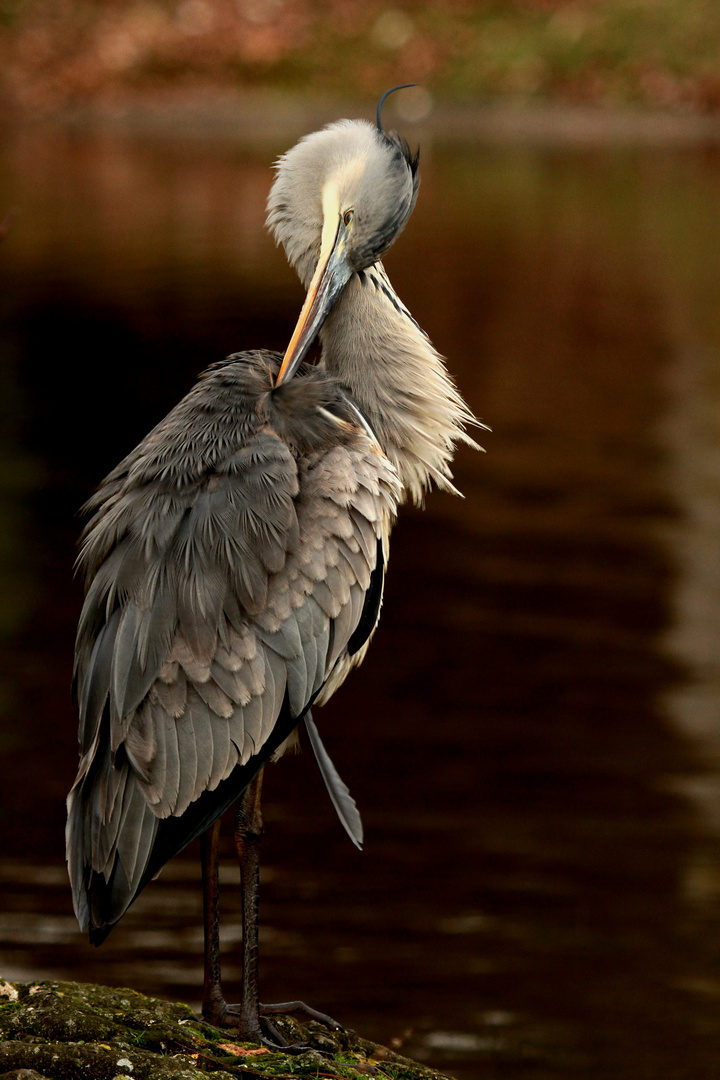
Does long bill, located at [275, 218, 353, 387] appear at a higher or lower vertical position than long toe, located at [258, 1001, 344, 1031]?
higher

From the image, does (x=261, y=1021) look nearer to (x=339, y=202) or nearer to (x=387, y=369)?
(x=387, y=369)

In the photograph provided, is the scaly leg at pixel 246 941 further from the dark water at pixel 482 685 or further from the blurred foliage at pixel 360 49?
the blurred foliage at pixel 360 49

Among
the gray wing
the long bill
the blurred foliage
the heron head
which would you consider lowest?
the gray wing

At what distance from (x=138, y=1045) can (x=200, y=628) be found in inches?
41.6

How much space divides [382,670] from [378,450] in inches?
202

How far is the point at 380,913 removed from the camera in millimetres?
6930

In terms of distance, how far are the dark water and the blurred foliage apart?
342 inches

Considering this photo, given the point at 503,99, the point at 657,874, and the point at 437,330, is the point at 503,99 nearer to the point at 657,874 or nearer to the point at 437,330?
the point at 437,330

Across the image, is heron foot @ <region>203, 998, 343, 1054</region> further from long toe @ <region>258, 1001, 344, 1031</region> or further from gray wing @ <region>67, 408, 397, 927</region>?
gray wing @ <region>67, 408, 397, 927</region>

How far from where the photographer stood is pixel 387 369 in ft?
15.5

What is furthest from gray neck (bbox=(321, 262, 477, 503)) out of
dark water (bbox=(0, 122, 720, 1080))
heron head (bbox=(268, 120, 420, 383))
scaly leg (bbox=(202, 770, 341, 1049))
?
dark water (bbox=(0, 122, 720, 1080))

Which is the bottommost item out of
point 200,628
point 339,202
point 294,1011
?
point 294,1011

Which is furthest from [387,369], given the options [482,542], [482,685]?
[482,542]

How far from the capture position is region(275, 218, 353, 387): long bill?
4.53 metres
